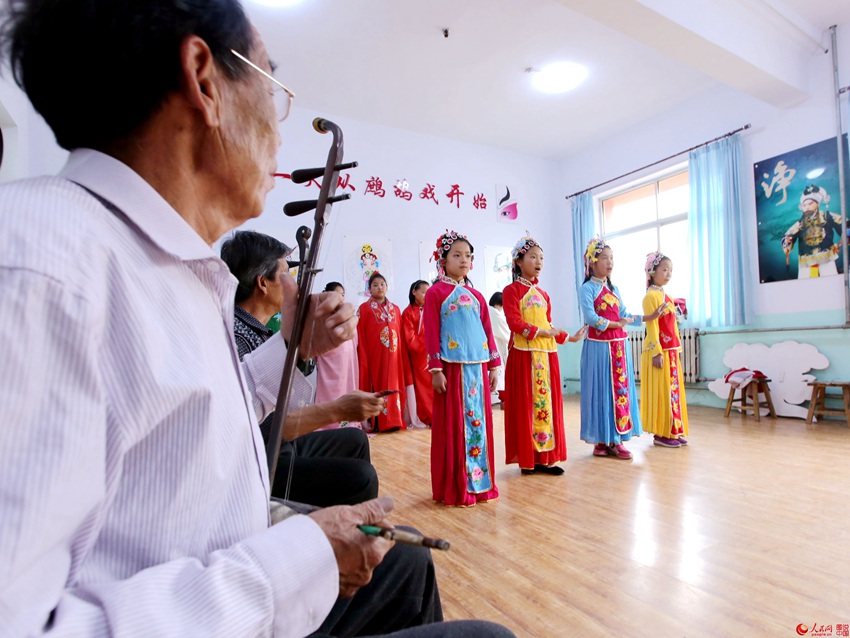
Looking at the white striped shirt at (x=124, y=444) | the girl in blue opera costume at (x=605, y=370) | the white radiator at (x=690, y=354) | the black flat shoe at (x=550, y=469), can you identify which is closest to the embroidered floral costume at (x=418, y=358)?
the girl in blue opera costume at (x=605, y=370)

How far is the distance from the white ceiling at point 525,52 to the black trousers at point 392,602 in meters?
3.27

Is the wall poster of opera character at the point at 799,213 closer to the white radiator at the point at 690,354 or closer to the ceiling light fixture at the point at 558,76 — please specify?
the white radiator at the point at 690,354

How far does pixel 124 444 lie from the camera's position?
14.3 inches

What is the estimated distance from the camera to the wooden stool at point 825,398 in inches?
145

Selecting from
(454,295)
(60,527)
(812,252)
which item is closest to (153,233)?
(60,527)

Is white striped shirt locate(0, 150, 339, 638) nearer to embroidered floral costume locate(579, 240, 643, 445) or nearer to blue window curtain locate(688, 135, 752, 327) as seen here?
embroidered floral costume locate(579, 240, 643, 445)

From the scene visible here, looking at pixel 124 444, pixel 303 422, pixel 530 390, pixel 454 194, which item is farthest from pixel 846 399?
pixel 124 444

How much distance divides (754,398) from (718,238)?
1.57 meters

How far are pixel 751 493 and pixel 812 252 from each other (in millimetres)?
2833

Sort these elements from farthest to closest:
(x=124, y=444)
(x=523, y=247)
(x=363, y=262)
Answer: (x=363, y=262) < (x=523, y=247) < (x=124, y=444)

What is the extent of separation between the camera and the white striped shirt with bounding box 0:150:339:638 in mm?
306

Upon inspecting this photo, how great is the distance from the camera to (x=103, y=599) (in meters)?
0.34

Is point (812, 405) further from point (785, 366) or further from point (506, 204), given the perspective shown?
point (506, 204)

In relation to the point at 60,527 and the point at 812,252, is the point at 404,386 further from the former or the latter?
the point at 60,527
